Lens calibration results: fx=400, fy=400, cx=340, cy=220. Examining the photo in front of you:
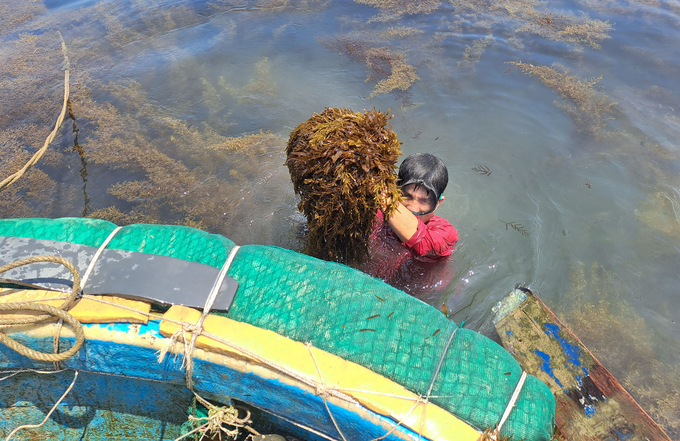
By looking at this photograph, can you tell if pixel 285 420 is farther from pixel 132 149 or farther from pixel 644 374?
pixel 132 149

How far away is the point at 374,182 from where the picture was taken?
2.43 m

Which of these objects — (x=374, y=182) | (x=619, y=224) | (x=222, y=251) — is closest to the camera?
(x=222, y=251)

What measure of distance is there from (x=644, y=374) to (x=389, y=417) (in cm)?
296

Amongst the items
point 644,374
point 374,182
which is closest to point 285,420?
point 374,182

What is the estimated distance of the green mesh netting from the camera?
5.77 feet

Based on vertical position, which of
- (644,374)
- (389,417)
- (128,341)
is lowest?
(644,374)

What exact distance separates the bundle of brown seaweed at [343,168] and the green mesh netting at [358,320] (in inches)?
16.5

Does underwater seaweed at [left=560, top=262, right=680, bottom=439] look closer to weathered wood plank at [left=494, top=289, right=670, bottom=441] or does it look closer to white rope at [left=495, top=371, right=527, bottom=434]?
weathered wood plank at [left=494, top=289, right=670, bottom=441]

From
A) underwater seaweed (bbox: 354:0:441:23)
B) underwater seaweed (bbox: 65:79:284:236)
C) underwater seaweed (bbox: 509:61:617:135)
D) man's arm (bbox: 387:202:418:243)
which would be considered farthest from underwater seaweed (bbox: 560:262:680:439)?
underwater seaweed (bbox: 354:0:441:23)

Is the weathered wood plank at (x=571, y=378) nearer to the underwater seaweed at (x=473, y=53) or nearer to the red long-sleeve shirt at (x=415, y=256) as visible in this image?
the red long-sleeve shirt at (x=415, y=256)

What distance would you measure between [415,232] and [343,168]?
3.28 ft

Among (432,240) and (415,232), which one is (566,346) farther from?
(415,232)

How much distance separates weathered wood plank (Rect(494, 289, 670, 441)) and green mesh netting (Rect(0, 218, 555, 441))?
647 millimetres

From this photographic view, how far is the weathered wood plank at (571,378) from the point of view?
8.10 ft
